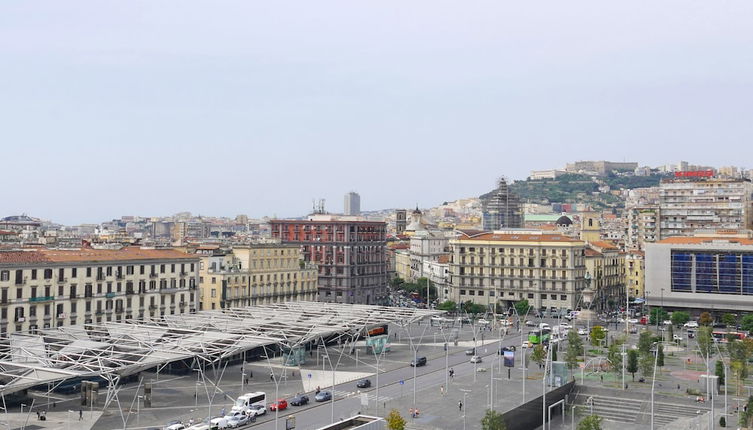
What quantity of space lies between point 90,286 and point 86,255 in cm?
400

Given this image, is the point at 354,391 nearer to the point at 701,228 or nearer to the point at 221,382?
the point at 221,382

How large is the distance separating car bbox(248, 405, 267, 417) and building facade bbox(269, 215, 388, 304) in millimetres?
76301

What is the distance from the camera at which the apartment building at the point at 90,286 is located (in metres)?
77.2

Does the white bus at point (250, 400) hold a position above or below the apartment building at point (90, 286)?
below

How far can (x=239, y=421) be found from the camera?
185 ft

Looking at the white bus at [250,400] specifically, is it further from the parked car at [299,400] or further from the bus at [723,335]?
the bus at [723,335]

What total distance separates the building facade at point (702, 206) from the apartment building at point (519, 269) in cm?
4129

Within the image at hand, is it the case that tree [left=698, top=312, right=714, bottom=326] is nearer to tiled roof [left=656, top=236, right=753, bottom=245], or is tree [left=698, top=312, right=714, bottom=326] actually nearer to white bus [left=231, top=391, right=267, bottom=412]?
tiled roof [left=656, top=236, right=753, bottom=245]

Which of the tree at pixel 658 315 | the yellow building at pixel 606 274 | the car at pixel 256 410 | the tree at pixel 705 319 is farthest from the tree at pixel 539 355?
the yellow building at pixel 606 274

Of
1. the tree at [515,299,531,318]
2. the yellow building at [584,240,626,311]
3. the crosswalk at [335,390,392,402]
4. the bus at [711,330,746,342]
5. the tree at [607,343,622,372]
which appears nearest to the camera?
the crosswalk at [335,390,392,402]

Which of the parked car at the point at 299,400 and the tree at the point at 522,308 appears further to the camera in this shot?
the tree at the point at 522,308

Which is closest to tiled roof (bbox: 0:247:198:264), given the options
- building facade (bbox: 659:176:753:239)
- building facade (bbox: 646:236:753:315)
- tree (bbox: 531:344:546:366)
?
tree (bbox: 531:344:546:366)

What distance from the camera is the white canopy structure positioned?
2287 inches

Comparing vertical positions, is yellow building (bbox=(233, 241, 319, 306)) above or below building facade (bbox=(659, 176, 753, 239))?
below
